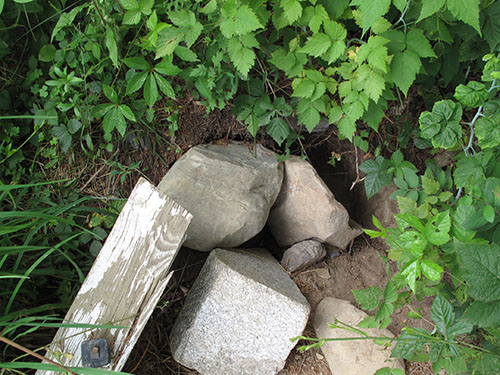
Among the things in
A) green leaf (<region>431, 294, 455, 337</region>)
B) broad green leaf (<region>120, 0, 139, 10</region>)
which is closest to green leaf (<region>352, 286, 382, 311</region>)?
green leaf (<region>431, 294, 455, 337</region>)

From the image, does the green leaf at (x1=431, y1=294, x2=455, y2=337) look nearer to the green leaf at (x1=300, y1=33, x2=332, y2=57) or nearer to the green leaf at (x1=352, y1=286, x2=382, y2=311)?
the green leaf at (x1=352, y1=286, x2=382, y2=311)

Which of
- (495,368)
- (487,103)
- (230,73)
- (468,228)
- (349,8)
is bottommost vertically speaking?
(495,368)

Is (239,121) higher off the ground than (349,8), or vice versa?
(349,8)

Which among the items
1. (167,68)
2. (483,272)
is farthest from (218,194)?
(483,272)

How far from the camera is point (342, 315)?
2035mm

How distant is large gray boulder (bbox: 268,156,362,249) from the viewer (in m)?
2.20

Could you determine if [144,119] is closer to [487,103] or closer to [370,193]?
[370,193]

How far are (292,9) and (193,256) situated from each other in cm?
122

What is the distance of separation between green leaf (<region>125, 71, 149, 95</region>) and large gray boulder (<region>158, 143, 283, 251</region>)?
0.43 meters

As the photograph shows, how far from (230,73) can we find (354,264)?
1.18m

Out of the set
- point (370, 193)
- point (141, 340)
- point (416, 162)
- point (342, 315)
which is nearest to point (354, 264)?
point (342, 315)

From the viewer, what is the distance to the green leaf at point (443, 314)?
1379 mm

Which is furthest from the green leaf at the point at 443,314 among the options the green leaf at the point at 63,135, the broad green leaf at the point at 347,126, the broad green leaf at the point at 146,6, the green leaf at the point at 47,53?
the green leaf at the point at 47,53

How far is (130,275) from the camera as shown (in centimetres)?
167
